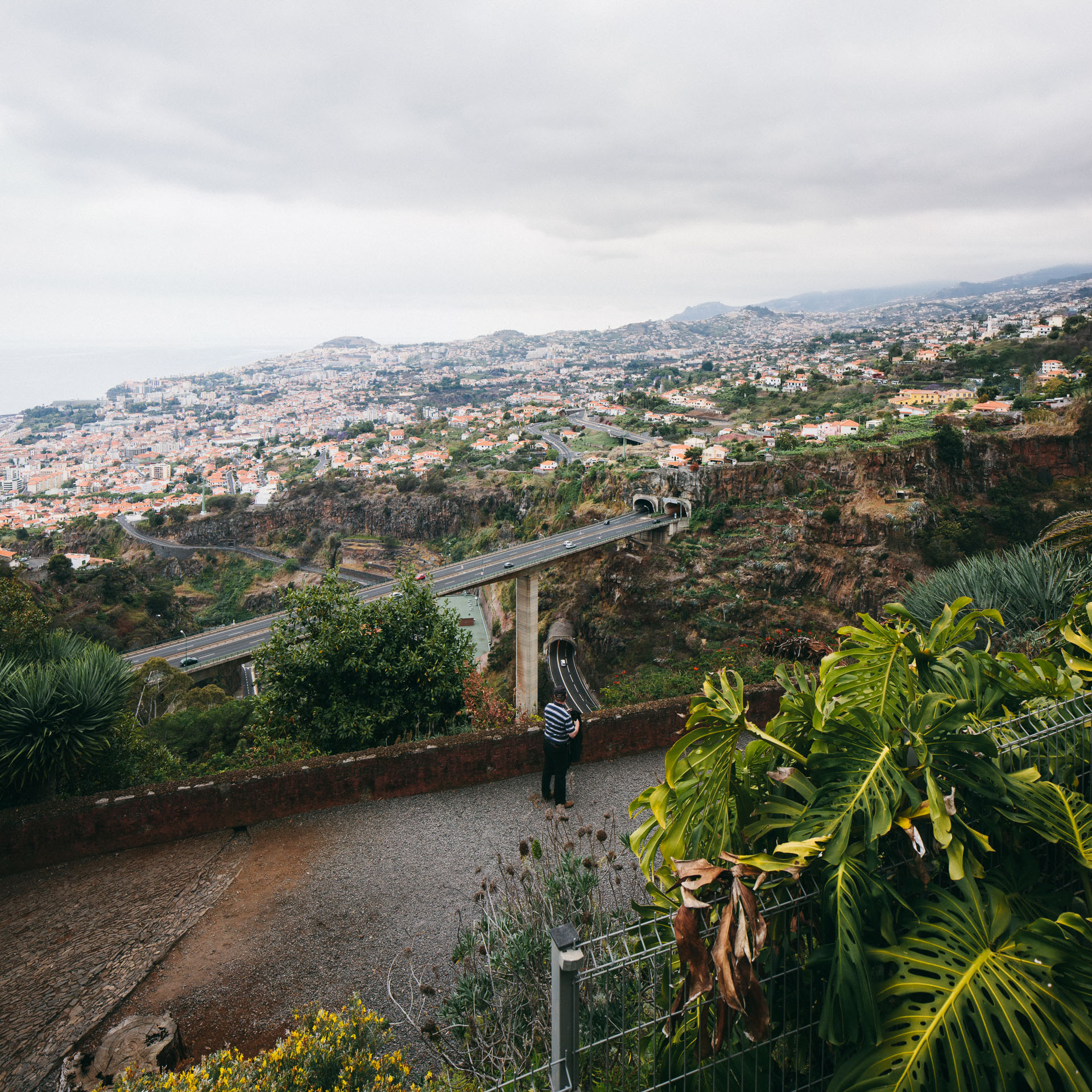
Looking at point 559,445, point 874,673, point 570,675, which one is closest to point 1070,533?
point 874,673

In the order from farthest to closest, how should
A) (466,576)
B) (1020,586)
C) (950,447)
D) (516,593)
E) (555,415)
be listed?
(555,415) < (950,447) < (516,593) < (466,576) < (1020,586)

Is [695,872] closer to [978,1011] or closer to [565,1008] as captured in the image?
[565,1008]

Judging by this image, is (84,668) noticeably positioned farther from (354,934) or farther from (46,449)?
(46,449)

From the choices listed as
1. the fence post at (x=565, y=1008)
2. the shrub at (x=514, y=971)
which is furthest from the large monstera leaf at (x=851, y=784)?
the shrub at (x=514, y=971)

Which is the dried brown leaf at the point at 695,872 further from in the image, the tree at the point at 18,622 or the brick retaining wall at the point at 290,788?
the tree at the point at 18,622

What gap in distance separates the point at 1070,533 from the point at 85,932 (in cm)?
1107

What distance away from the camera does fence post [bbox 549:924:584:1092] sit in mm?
1587

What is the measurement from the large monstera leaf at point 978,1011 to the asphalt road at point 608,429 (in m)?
52.5

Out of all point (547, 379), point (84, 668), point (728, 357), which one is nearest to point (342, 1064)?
point (84, 668)

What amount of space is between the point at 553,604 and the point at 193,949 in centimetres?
2856

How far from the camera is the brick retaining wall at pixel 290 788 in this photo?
4.97 meters

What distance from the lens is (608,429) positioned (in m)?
68.1

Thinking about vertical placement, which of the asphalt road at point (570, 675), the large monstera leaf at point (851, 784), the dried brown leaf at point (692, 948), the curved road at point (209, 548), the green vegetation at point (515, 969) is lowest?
the curved road at point (209, 548)

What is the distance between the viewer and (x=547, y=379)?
150875 mm
